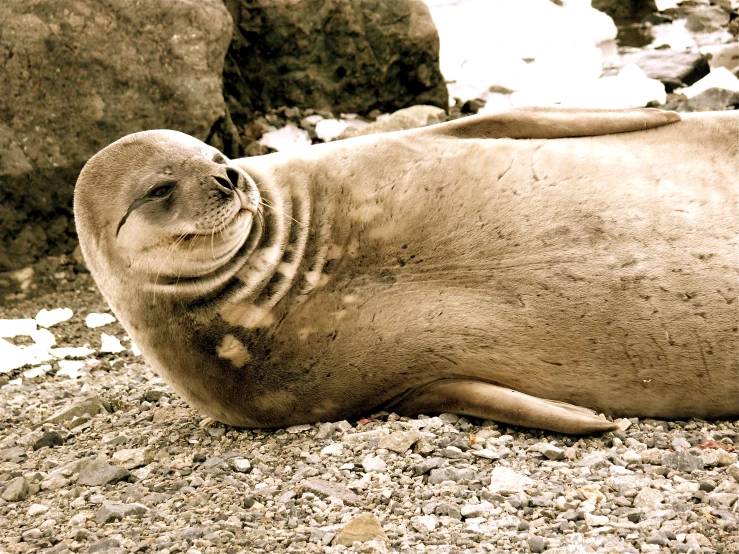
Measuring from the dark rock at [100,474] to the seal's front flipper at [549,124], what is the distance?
1.72 metres

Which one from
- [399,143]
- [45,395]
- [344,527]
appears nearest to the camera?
[344,527]

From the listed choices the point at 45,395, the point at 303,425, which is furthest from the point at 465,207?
the point at 45,395

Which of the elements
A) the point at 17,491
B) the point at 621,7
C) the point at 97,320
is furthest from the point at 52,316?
the point at 621,7

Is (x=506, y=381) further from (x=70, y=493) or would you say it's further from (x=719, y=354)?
(x=70, y=493)

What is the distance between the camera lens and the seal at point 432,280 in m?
3.53

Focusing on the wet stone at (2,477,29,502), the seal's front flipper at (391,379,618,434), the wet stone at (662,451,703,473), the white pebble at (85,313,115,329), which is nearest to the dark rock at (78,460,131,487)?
the wet stone at (2,477,29,502)

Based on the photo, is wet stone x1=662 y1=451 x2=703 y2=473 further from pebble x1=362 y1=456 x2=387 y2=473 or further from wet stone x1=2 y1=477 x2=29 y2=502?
wet stone x1=2 y1=477 x2=29 y2=502

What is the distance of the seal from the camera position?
353 cm

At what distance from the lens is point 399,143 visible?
3.91 meters

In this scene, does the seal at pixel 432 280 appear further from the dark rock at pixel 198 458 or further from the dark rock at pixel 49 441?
the dark rock at pixel 49 441

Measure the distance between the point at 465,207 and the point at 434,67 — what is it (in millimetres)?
4350

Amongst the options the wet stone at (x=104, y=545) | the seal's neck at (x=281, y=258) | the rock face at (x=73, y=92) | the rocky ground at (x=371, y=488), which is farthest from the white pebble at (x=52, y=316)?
the wet stone at (x=104, y=545)

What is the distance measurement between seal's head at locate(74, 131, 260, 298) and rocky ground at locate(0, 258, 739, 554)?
675mm

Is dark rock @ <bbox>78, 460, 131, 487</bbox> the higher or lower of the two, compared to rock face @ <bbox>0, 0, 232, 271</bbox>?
lower
